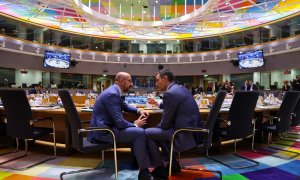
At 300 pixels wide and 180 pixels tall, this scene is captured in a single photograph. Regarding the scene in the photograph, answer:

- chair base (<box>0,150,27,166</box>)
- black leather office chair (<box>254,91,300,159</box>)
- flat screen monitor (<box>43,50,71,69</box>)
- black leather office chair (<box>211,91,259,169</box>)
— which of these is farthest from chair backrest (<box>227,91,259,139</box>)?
flat screen monitor (<box>43,50,71,69</box>)

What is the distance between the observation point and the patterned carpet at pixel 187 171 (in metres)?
2.95

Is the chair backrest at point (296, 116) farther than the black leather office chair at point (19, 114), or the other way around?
the chair backrest at point (296, 116)

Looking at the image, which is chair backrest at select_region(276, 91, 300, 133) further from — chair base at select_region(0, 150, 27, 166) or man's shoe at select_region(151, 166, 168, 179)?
chair base at select_region(0, 150, 27, 166)

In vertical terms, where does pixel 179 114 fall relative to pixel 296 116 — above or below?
above

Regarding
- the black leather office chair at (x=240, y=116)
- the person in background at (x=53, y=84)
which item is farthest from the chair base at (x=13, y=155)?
the person in background at (x=53, y=84)

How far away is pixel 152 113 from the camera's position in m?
3.40

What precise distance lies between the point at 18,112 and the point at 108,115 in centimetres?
132

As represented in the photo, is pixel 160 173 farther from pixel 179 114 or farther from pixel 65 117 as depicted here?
pixel 65 117

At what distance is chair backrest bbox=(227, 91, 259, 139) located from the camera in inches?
126

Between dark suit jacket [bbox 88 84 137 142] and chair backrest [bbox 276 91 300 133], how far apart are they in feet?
7.79

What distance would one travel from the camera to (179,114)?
2.65 m

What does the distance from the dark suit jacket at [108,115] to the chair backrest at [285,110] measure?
7.79 ft

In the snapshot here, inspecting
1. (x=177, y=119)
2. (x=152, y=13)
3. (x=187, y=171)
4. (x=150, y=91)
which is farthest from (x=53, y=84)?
(x=177, y=119)

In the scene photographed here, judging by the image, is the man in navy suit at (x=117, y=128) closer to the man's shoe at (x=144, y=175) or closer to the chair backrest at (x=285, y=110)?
the man's shoe at (x=144, y=175)
